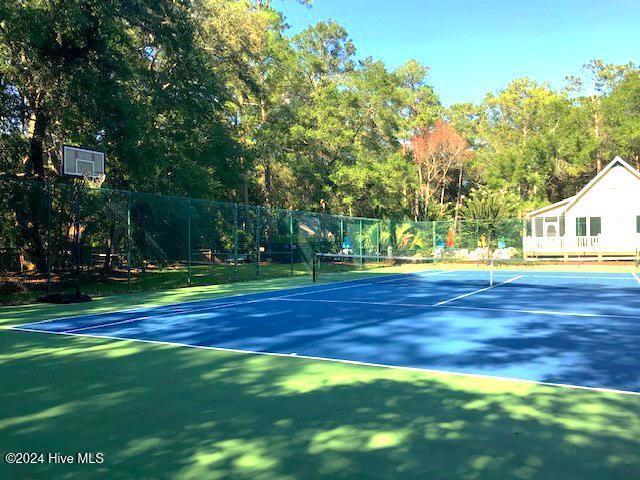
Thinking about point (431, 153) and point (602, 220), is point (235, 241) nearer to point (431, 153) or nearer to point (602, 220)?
point (602, 220)

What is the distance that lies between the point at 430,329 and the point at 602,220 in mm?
27101

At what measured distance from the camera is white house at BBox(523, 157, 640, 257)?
98.9 ft

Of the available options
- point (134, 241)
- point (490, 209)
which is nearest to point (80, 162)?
point (134, 241)

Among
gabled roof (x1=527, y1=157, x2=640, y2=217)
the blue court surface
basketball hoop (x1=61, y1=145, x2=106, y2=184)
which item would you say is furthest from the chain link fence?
gabled roof (x1=527, y1=157, x2=640, y2=217)

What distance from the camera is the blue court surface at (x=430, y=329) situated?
6.20 m

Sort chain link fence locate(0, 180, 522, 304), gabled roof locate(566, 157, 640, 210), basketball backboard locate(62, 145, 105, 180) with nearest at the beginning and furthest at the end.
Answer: basketball backboard locate(62, 145, 105, 180) < chain link fence locate(0, 180, 522, 304) < gabled roof locate(566, 157, 640, 210)

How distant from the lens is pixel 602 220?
31078mm

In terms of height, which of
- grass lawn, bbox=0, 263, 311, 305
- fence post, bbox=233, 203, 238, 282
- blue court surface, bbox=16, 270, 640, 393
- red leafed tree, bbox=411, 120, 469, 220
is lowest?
blue court surface, bbox=16, 270, 640, 393

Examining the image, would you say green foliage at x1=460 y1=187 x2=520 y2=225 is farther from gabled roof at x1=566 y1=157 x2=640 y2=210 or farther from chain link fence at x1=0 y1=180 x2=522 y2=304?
chain link fence at x1=0 y1=180 x2=522 y2=304

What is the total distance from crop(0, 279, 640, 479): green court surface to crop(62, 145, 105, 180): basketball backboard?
8046 mm

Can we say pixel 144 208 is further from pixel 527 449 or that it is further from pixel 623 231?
pixel 623 231

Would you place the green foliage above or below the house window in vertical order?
above

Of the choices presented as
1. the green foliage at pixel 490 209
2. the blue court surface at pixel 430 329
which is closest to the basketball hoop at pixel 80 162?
the blue court surface at pixel 430 329

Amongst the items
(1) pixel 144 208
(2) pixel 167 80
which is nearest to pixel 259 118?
(2) pixel 167 80
